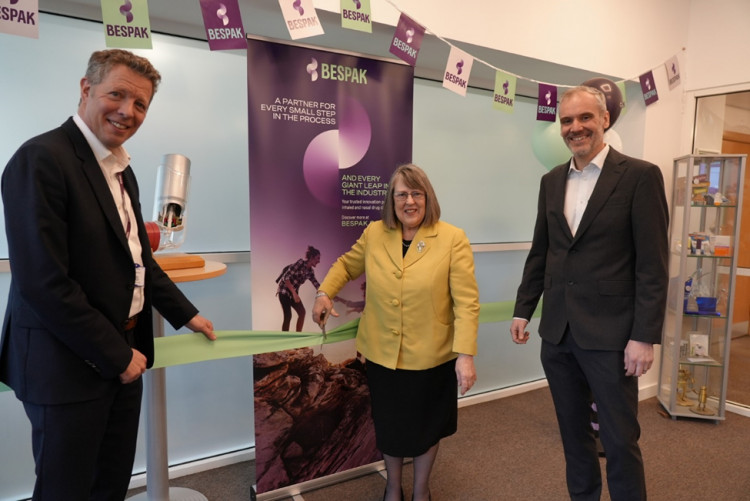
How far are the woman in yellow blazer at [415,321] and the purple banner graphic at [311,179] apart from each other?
23cm

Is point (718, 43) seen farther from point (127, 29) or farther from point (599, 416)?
point (127, 29)

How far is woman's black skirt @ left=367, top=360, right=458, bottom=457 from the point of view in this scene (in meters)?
2.18

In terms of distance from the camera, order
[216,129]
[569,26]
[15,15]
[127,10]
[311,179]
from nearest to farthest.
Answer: [15,15] → [127,10] → [311,179] → [216,129] → [569,26]

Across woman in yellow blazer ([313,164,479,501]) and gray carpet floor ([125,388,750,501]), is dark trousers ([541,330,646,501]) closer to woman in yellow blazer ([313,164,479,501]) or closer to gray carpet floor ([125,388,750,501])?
woman in yellow blazer ([313,164,479,501])

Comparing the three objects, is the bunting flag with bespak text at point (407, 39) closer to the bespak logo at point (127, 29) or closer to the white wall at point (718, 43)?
the bespak logo at point (127, 29)

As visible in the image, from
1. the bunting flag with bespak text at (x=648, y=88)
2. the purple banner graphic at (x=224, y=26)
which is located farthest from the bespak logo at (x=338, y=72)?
the bunting flag with bespak text at (x=648, y=88)

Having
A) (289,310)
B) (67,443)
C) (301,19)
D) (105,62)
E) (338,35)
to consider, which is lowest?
(67,443)

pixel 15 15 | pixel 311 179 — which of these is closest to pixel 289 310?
pixel 311 179

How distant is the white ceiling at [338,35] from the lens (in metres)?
2.26

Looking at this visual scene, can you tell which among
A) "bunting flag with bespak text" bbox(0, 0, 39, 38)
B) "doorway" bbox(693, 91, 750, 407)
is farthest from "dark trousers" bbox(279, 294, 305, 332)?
"doorway" bbox(693, 91, 750, 407)

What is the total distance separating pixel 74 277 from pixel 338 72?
1552 mm

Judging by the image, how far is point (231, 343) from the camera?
2.19 meters

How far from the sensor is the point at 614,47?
11.6ft

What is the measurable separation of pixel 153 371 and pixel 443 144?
238cm
